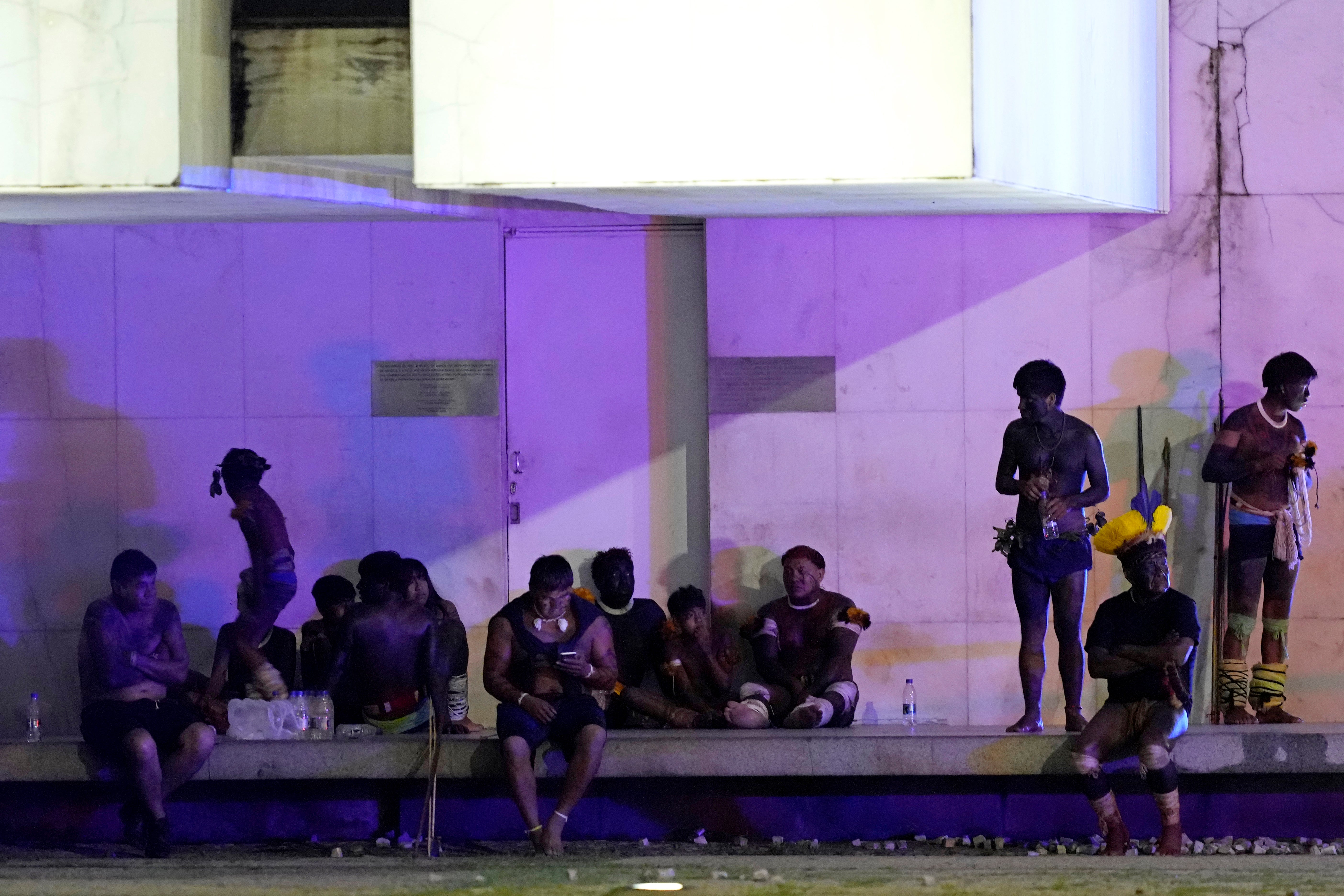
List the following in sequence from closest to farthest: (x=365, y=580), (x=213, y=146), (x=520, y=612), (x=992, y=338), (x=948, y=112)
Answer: (x=948, y=112), (x=213, y=146), (x=520, y=612), (x=365, y=580), (x=992, y=338)

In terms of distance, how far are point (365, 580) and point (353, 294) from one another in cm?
182

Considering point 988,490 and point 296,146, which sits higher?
point 296,146

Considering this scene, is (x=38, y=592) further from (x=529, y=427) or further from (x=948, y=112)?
(x=948, y=112)

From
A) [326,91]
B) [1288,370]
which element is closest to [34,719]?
[326,91]

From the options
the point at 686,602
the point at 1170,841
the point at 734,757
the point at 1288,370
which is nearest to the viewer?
the point at 1170,841

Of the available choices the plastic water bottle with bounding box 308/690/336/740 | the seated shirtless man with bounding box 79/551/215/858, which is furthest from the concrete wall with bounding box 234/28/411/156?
the plastic water bottle with bounding box 308/690/336/740

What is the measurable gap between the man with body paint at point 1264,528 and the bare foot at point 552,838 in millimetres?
3395

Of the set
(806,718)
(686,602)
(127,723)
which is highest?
(686,602)

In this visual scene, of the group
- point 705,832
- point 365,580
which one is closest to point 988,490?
point 705,832

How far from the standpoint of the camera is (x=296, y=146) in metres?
7.07

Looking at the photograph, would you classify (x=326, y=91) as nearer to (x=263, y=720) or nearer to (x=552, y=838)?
(x=263, y=720)

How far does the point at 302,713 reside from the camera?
8438 millimetres

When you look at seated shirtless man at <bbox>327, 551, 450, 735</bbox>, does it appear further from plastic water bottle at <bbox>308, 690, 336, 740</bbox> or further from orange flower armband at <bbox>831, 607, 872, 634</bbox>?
orange flower armband at <bbox>831, 607, 872, 634</bbox>

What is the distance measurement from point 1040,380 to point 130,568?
14.1 ft
